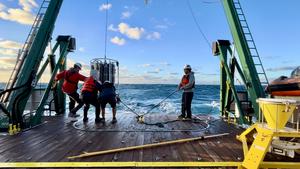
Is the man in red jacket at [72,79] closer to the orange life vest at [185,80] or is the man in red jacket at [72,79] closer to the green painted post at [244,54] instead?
the orange life vest at [185,80]

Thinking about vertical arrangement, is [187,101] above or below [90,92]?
below

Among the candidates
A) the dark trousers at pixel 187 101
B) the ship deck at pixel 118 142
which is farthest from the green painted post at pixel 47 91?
the dark trousers at pixel 187 101

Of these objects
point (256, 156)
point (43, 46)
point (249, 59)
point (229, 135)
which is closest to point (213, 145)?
point (229, 135)

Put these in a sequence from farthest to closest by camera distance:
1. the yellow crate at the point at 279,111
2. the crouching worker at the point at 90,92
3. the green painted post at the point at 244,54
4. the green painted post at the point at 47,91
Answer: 1. the crouching worker at the point at 90,92
2. the green painted post at the point at 47,91
3. the green painted post at the point at 244,54
4. the yellow crate at the point at 279,111

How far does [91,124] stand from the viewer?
838cm

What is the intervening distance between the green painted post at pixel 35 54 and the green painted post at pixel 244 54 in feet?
17.0

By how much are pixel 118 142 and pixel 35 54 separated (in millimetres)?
3640

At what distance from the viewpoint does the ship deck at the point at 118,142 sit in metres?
4.90

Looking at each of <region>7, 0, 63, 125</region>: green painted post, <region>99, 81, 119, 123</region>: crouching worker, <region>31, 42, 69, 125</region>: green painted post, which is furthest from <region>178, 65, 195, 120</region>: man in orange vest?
<region>7, 0, 63, 125</region>: green painted post

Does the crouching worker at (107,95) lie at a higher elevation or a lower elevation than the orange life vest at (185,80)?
lower

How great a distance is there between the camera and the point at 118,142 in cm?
603

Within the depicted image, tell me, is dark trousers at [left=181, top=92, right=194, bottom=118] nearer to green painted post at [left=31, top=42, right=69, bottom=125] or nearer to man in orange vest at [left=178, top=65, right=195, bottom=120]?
man in orange vest at [left=178, top=65, right=195, bottom=120]

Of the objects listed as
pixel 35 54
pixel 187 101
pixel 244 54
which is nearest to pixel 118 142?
pixel 35 54

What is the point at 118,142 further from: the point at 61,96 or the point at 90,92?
the point at 61,96
